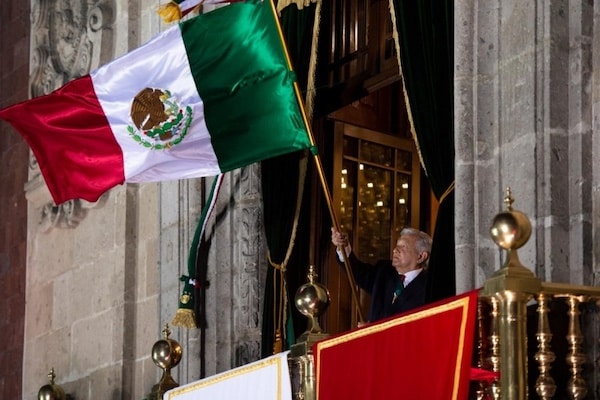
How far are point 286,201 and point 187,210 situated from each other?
934mm

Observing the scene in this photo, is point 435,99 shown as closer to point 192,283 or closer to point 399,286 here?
point 399,286

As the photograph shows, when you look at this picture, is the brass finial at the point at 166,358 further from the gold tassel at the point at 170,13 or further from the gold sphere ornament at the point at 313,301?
the gold tassel at the point at 170,13

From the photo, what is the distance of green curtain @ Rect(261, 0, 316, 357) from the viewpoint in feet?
34.1

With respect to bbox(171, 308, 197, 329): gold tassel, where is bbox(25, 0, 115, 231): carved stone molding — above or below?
above

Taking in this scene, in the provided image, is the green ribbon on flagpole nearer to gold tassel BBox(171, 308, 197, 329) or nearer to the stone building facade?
gold tassel BBox(171, 308, 197, 329)

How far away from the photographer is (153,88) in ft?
33.4

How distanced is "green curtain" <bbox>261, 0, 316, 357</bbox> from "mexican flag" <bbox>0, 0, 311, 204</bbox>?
60 centimetres

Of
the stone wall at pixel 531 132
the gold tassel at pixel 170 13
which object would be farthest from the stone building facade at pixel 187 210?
the gold tassel at pixel 170 13

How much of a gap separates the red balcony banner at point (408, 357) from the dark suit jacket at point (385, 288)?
158cm

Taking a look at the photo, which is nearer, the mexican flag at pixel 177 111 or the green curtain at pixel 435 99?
the green curtain at pixel 435 99

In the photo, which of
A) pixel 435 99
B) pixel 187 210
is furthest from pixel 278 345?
pixel 435 99

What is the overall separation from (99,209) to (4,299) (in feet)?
6.34

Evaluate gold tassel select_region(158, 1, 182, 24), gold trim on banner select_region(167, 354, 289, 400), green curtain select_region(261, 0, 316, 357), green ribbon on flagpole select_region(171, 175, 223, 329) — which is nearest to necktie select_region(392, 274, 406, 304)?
green curtain select_region(261, 0, 316, 357)

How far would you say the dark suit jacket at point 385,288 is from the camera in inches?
366
